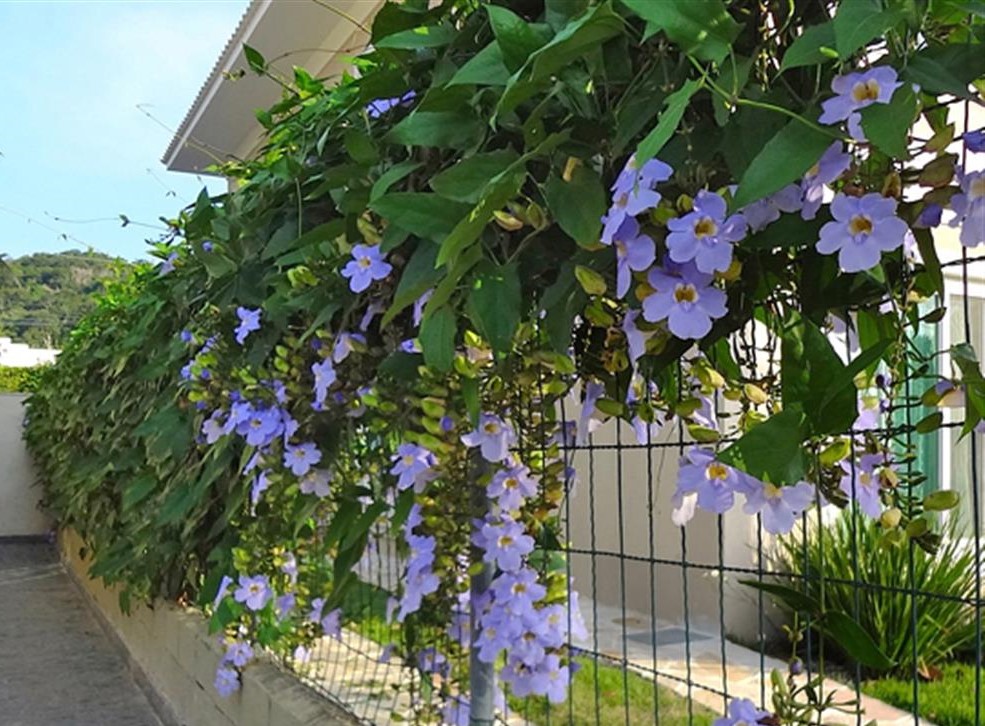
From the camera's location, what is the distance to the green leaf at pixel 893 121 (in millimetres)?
624

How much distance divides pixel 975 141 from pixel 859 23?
193 millimetres

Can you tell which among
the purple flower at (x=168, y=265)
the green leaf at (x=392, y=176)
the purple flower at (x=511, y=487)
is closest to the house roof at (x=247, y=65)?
the purple flower at (x=168, y=265)

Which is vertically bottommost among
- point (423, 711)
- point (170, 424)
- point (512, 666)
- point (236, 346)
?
point (423, 711)

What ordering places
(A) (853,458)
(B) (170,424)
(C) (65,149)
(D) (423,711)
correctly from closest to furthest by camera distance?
(A) (853,458) < (D) (423,711) < (B) (170,424) < (C) (65,149)

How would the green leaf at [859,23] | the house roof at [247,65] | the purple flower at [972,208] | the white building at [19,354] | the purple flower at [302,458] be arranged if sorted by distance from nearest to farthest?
the green leaf at [859,23]
the purple flower at [972,208]
the purple flower at [302,458]
the house roof at [247,65]
the white building at [19,354]

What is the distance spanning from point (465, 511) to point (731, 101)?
3.81 feet

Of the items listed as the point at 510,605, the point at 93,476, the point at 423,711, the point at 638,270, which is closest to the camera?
the point at 638,270

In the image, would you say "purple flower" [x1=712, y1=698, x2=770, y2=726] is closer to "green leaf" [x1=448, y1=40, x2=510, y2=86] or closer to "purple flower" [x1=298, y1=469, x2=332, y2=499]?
"green leaf" [x1=448, y1=40, x2=510, y2=86]

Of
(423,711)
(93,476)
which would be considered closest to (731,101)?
(423,711)

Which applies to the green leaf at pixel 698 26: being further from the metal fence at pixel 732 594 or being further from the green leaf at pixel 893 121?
the metal fence at pixel 732 594

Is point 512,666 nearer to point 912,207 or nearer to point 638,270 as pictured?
point 638,270

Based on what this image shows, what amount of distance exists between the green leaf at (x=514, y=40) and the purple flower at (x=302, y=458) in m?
1.20

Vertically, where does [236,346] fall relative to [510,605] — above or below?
above

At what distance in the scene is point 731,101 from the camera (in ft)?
2.27
